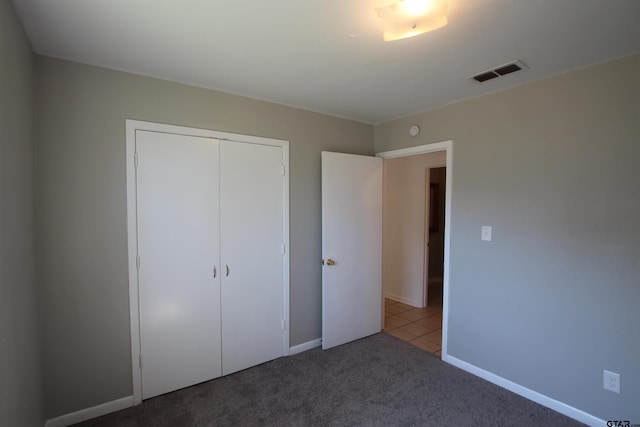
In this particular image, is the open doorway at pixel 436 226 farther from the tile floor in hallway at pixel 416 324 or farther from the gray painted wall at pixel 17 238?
the gray painted wall at pixel 17 238

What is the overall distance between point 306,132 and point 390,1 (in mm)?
1721

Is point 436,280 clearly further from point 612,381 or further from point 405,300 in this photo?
point 612,381

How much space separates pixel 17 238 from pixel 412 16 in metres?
2.22

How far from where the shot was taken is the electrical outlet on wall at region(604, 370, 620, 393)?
6.34 feet

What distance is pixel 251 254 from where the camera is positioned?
272 cm

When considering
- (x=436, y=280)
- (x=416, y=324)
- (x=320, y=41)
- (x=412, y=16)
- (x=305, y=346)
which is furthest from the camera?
(x=436, y=280)

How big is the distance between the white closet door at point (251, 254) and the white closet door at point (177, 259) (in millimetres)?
92

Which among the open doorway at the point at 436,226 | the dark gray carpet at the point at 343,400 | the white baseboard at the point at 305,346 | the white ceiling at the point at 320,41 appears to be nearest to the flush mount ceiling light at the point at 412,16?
the white ceiling at the point at 320,41

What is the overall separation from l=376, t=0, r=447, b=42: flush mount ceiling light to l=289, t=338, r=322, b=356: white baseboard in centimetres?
281

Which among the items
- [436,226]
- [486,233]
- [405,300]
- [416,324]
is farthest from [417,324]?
[436,226]

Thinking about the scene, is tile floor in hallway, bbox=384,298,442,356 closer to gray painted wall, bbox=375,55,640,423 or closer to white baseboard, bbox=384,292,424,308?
white baseboard, bbox=384,292,424,308

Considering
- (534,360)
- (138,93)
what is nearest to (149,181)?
(138,93)

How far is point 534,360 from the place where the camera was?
2.29 metres

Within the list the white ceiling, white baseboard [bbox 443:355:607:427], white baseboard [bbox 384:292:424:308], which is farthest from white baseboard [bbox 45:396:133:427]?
white baseboard [bbox 384:292:424:308]
